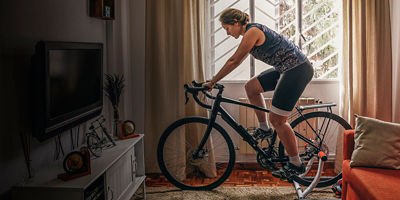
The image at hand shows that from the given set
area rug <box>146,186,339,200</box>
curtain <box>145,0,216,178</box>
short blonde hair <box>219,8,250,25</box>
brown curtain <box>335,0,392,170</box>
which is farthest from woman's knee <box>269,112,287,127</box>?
brown curtain <box>335,0,392,170</box>

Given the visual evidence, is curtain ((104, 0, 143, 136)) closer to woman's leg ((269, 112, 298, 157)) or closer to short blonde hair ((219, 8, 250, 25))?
short blonde hair ((219, 8, 250, 25))

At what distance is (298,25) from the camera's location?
12.3 ft

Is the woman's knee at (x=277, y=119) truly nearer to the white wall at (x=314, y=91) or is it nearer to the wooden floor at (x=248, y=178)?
the wooden floor at (x=248, y=178)

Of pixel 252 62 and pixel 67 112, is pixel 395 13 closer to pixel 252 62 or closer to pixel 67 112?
pixel 252 62

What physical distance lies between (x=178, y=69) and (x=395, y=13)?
204cm

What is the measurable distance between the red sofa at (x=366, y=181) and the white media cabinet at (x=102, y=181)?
146 centimetres

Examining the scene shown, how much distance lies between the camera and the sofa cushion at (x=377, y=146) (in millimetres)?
2268

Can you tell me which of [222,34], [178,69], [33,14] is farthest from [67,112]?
[222,34]

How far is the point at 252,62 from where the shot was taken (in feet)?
12.5

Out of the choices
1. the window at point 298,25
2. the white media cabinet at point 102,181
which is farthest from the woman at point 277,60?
the window at point 298,25

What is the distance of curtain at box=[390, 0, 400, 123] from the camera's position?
3414 mm

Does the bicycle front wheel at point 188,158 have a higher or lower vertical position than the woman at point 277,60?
lower

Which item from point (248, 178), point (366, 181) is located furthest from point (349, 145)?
point (248, 178)

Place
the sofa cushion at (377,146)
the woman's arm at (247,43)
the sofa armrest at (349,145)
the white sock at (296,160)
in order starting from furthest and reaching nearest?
the white sock at (296,160) → the woman's arm at (247,43) → the sofa armrest at (349,145) → the sofa cushion at (377,146)
